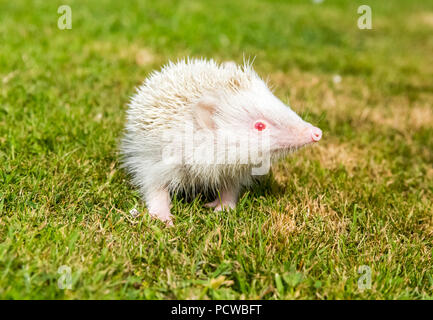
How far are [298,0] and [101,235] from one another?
41.9 feet

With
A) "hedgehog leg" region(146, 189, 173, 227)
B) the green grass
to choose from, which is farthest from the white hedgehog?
the green grass

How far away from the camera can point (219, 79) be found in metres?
3.15

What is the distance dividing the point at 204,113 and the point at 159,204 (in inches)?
28.9

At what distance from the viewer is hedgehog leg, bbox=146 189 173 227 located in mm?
3150

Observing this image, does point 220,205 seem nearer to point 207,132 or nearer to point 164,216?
point 164,216

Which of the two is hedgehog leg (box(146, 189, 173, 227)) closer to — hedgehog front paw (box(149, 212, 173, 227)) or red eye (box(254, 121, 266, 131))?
hedgehog front paw (box(149, 212, 173, 227))

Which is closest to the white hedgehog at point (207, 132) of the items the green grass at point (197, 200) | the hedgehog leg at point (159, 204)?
the hedgehog leg at point (159, 204)

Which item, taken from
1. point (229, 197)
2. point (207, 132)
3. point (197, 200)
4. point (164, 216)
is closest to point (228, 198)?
point (229, 197)

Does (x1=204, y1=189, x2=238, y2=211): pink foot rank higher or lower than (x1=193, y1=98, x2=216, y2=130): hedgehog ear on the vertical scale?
lower

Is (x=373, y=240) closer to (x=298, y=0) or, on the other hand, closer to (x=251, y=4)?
(x=251, y=4)

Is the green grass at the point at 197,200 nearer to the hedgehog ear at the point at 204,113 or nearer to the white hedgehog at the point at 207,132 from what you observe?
the white hedgehog at the point at 207,132

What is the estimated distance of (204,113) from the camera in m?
3.00

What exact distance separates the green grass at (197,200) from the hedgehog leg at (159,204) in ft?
0.30

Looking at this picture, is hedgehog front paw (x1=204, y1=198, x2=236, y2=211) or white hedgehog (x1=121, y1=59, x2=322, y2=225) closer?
white hedgehog (x1=121, y1=59, x2=322, y2=225)
